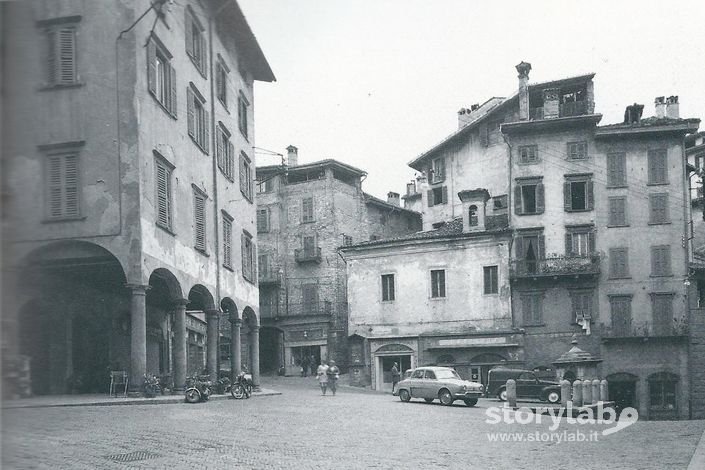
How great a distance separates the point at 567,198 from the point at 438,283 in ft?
28.1

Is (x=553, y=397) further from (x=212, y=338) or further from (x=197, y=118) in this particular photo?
Answer: (x=197, y=118)

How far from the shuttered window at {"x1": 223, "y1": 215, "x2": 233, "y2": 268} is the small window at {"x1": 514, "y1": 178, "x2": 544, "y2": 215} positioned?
20.5 meters

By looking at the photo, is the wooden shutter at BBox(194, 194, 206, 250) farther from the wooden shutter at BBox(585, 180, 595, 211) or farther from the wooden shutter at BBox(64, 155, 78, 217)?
the wooden shutter at BBox(585, 180, 595, 211)

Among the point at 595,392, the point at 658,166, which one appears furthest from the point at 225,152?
the point at 658,166

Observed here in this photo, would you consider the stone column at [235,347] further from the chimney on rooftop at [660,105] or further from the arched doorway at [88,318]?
the chimney on rooftop at [660,105]

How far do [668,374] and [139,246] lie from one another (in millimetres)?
32324

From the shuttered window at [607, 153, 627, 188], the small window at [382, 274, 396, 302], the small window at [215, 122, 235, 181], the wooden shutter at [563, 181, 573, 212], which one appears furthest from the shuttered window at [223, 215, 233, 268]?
the shuttered window at [607, 153, 627, 188]

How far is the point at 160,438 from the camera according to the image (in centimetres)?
1374

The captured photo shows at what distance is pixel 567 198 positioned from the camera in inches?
1718

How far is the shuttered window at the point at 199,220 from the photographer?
955 inches

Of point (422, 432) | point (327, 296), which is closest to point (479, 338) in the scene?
point (327, 296)

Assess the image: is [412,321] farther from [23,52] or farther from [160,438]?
[23,52]

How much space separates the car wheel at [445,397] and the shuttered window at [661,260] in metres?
19.4

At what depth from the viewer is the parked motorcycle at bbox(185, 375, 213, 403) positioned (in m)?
21.6
